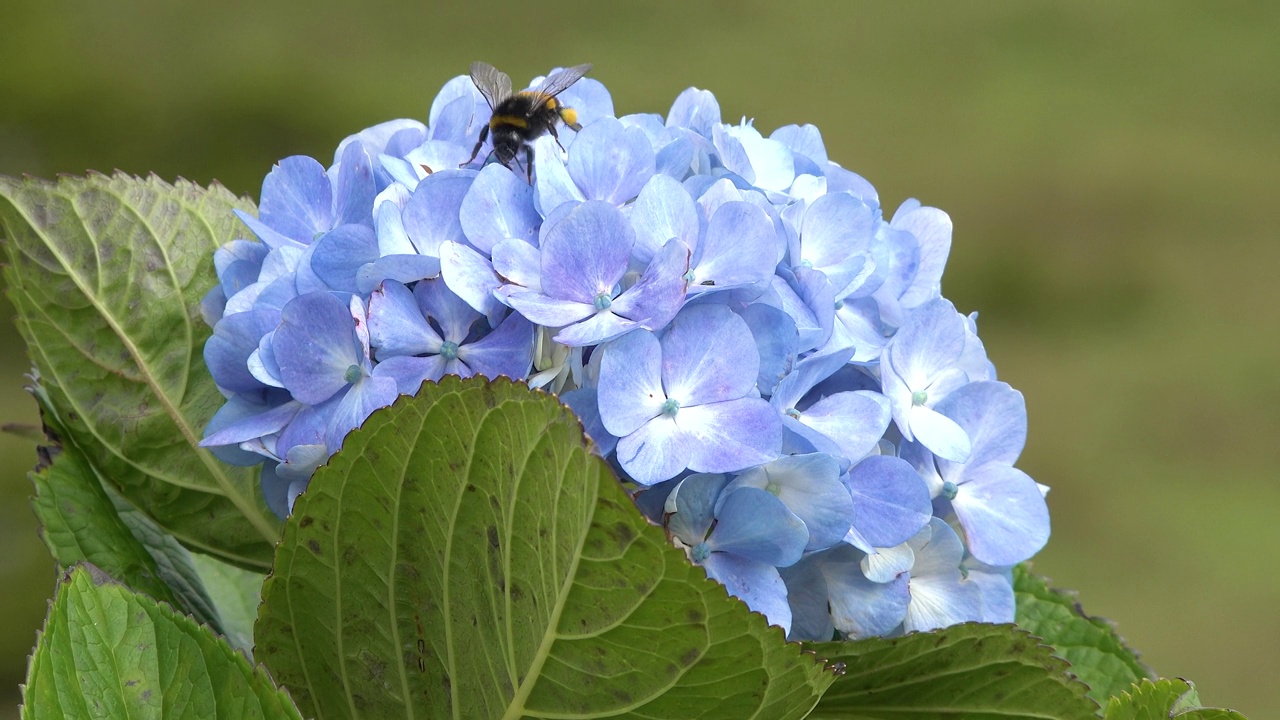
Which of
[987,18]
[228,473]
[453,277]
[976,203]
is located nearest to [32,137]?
[228,473]

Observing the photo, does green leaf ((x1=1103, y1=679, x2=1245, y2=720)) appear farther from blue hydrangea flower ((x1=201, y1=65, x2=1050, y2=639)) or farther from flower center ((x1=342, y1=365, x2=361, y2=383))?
flower center ((x1=342, y1=365, x2=361, y2=383))

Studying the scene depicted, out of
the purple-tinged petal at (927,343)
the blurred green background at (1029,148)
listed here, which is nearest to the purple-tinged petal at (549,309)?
the purple-tinged petal at (927,343)

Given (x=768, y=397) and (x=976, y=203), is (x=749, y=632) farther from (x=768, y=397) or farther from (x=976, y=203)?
(x=976, y=203)

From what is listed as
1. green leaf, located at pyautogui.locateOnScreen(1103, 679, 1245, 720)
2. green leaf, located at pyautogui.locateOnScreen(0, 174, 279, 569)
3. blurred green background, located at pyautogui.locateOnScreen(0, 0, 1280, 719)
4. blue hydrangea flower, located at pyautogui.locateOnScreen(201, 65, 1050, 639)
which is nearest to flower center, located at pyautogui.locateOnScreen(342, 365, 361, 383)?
blue hydrangea flower, located at pyautogui.locateOnScreen(201, 65, 1050, 639)

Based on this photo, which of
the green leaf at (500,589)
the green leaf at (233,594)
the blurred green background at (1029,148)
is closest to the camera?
the green leaf at (500,589)

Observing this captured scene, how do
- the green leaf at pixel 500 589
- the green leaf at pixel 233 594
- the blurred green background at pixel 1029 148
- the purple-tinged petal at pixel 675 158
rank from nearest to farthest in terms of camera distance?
the green leaf at pixel 500 589 → the purple-tinged petal at pixel 675 158 → the green leaf at pixel 233 594 → the blurred green background at pixel 1029 148

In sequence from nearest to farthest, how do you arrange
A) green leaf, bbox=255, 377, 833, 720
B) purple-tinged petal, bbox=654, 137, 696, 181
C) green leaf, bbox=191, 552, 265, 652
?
green leaf, bbox=255, 377, 833, 720 < purple-tinged petal, bbox=654, 137, 696, 181 < green leaf, bbox=191, 552, 265, 652

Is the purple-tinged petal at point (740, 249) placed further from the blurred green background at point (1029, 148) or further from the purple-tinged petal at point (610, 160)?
the blurred green background at point (1029, 148)
